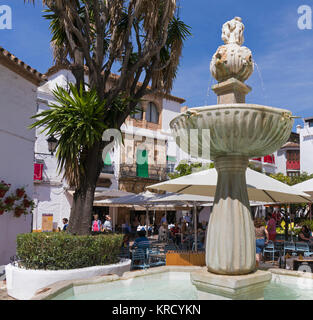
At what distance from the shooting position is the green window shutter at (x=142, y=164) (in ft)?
86.7

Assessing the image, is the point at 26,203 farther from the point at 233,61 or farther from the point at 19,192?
the point at 233,61

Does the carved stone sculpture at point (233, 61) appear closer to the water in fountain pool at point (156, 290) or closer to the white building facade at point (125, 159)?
the water in fountain pool at point (156, 290)

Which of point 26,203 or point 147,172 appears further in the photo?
point 147,172

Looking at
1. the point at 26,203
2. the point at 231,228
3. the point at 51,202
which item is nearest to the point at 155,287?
the point at 231,228

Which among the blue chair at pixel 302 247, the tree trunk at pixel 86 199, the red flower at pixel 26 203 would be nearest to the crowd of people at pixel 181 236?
the blue chair at pixel 302 247

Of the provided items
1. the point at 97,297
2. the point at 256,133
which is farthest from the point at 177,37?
the point at 97,297

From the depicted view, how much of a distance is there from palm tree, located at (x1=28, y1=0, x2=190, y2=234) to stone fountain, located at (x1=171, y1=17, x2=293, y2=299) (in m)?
3.71

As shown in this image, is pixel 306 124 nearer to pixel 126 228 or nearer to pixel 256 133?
pixel 126 228

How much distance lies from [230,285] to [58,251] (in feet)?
12.4

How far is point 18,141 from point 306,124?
104 ft

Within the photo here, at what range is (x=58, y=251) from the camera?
20.1 ft

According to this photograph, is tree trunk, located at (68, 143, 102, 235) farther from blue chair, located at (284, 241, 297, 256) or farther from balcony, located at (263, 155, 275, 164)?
balcony, located at (263, 155, 275, 164)

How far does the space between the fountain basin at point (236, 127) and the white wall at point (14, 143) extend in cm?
726
